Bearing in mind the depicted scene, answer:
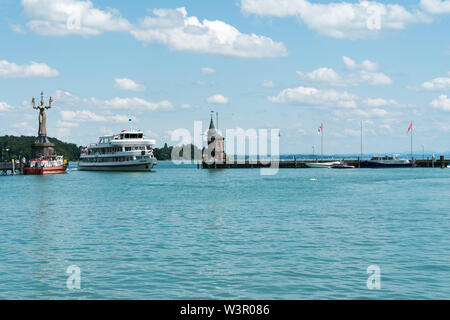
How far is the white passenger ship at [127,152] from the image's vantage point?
131 meters

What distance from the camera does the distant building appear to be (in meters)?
161

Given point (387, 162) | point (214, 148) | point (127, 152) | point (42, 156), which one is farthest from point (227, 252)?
point (387, 162)

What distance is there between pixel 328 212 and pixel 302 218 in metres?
5.30

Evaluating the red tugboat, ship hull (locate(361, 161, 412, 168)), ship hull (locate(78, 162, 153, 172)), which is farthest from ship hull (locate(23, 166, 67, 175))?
ship hull (locate(361, 161, 412, 168))

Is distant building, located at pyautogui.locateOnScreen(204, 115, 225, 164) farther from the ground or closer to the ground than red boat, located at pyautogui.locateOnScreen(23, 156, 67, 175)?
farther from the ground

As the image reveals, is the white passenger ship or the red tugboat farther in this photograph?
the white passenger ship

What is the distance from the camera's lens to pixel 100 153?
143875 millimetres

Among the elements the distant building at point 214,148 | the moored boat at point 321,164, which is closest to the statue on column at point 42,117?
the distant building at point 214,148

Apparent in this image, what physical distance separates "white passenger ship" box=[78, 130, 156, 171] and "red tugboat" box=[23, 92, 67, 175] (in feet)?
40.0

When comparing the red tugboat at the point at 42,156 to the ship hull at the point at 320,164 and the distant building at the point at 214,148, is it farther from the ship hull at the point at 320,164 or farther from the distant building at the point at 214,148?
Answer: the ship hull at the point at 320,164

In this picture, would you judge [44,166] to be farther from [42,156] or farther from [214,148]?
[214,148]

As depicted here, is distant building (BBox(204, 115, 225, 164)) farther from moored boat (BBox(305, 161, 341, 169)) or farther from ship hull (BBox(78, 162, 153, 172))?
moored boat (BBox(305, 161, 341, 169))

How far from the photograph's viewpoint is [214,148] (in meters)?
161
